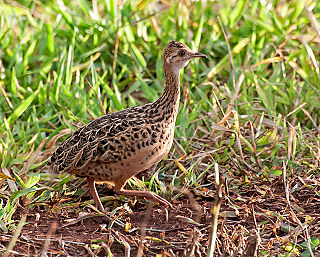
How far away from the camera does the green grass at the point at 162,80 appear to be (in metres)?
5.29

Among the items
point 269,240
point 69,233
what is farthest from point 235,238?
point 69,233

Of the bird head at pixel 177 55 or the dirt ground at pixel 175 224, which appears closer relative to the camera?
the dirt ground at pixel 175 224

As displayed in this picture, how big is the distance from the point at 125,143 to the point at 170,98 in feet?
2.03

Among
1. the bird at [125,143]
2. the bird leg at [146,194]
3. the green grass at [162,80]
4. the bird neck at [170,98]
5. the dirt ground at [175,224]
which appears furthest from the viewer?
the green grass at [162,80]

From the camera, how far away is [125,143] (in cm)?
474

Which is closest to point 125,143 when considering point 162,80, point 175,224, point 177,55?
point 175,224

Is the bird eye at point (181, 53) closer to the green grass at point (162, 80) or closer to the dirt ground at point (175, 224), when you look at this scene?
the green grass at point (162, 80)

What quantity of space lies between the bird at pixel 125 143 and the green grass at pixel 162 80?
12.7 inches

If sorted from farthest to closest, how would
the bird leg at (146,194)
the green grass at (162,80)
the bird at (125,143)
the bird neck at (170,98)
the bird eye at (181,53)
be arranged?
1. the green grass at (162,80)
2. the bird eye at (181,53)
3. the bird neck at (170,98)
4. the bird leg at (146,194)
5. the bird at (125,143)

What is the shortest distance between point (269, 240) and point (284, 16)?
3.90 meters

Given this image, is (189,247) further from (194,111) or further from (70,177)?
(194,111)

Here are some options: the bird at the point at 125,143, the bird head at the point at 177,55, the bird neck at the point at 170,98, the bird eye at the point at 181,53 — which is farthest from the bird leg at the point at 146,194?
the bird eye at the point at 181,53

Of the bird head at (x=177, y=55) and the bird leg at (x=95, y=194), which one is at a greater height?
the bird head at (x=177, y=55)

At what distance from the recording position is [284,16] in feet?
24.3
